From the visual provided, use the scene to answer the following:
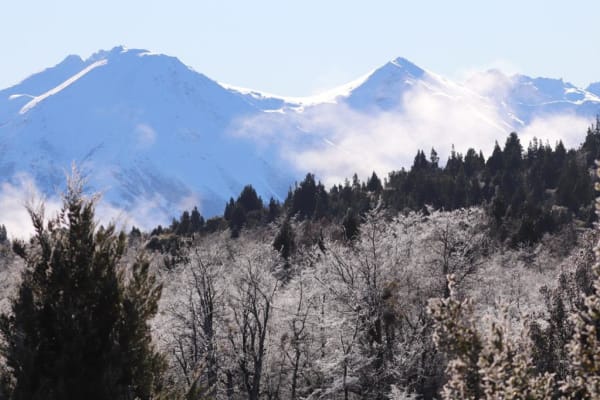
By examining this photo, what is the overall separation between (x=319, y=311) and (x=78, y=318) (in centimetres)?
2769

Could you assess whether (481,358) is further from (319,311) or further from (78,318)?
(319,311)

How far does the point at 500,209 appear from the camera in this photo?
282ft

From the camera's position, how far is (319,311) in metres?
38.1

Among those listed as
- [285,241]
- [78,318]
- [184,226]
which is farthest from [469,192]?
[78,318]

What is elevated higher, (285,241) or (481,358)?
(285,241)

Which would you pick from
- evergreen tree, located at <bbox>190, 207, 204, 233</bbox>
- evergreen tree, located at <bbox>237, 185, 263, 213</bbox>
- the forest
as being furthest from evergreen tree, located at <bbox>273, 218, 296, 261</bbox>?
evergreen tree, located at <bbox>237, 185, 263, 213</bbox>

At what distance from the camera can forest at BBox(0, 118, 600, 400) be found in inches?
310

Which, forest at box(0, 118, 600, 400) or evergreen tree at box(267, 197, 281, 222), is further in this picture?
evergreen tree at box(267, 197, 281, 222)

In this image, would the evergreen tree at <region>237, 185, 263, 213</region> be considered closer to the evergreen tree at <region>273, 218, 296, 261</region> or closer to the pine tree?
the evergreen tree at <region>273, 218, 296, 261</region>

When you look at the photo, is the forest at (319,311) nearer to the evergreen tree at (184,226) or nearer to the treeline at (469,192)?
the treeline at (469,192)

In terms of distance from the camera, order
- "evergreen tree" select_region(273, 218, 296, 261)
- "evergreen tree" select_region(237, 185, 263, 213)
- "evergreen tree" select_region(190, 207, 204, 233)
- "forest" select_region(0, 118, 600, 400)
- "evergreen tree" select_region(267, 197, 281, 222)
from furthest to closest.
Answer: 1. "evergreen tree" select_region(237, 185, 263, 213)
2. "evergreen tree" select_region(190, 207, 204, 233)
3. "evergreen tree" select_region(267, 197, 281, 222)
4. "evergreen tree" select_region(273, 218, 296, 261)
5. "forest" select_region(0, 118, 600, 400)

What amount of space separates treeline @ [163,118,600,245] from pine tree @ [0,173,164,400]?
7843cm

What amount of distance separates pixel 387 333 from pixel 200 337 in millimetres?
9652

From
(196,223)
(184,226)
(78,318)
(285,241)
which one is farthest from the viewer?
(196,223)
